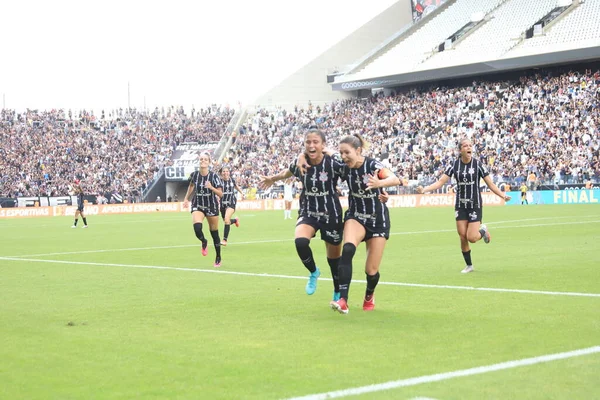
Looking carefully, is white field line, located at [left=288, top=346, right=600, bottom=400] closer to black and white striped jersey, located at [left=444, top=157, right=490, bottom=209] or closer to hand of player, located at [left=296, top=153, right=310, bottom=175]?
hand of player, located at [left=296, top=153, right=310, bottom=175]

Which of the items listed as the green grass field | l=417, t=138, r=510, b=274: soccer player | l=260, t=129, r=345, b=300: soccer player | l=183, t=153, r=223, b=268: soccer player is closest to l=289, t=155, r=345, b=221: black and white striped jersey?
l=260, t=129, r=345, b=300: soccer player

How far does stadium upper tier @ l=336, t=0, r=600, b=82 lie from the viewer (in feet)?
189

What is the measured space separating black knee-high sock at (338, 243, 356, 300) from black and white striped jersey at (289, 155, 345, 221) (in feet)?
2.80

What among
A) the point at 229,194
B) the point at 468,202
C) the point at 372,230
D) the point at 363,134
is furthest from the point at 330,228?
the point at 363,134

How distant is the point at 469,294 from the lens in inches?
459

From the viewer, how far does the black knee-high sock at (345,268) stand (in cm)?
976

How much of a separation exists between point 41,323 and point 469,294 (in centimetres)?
558

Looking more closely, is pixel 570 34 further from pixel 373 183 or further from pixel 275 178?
pixel 373 183

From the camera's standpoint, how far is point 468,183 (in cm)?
1512

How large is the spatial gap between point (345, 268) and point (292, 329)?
3.72 feet

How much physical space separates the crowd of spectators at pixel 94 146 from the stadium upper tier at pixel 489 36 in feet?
51.3

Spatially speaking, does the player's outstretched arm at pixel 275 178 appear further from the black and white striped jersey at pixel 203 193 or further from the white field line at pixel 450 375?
the black and white striped jersey at pixel 203 193

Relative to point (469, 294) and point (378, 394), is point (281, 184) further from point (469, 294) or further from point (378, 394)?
point (378, 394)

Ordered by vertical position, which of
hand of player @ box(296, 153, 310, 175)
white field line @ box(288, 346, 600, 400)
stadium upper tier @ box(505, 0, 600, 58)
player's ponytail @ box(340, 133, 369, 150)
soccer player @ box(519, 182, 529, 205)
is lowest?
white field line @ box(288, 346, 600, 400)
